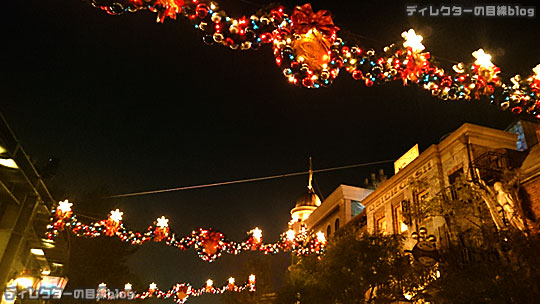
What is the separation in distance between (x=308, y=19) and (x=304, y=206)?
36156 mm

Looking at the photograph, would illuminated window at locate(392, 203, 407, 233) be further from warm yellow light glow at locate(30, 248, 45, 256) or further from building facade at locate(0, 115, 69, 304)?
warm yellow light glow at locate(30, 248, 45, 256)

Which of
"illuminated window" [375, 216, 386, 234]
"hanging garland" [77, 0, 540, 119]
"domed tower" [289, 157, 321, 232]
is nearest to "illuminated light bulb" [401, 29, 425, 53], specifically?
"hanging garland" [77, 0, 540, 119]

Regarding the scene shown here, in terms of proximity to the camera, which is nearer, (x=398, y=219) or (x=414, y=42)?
(x=414, y=42)

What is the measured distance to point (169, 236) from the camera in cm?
1684

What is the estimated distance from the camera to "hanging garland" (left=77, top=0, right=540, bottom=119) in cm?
623

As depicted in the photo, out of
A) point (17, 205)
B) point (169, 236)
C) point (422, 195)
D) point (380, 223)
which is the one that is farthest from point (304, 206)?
point (17, 205)

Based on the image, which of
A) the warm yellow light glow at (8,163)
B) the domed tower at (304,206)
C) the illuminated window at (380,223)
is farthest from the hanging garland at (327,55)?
the domed tower at (304,206)

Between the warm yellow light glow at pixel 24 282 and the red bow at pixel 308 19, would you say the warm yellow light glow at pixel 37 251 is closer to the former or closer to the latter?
the warm yellow light glow at pixel 24 282

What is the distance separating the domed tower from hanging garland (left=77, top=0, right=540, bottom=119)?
3221 cm

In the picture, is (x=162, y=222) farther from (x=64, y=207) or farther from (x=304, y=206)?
(x=304, y=206)

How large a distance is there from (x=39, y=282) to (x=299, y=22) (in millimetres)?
13143

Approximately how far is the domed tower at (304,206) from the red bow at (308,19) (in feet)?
111

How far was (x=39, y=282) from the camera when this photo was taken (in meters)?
14.0

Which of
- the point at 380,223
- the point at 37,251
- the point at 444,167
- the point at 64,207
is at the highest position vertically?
the point at 444,167
